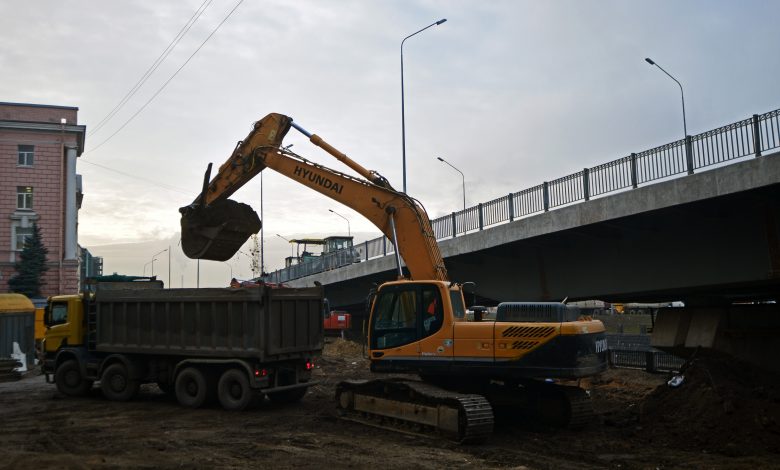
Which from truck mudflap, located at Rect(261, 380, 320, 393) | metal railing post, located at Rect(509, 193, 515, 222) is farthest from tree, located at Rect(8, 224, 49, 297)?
truck mudflap, located at Rect(261, 380, 320, 393)

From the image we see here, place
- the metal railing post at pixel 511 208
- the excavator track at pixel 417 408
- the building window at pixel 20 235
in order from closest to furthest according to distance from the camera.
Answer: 1. the excavator track at pixel 417 408
2. the metal railing post at pixel 511 208
3. the building window at pixel 20 235

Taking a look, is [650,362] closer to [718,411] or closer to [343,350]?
[718,411]

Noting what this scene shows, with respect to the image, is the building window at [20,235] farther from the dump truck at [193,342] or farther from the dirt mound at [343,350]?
the dump truck at [193,342]

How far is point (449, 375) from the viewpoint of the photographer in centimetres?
1203

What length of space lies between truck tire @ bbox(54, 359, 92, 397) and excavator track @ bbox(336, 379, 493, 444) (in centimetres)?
792

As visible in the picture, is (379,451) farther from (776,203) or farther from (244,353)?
(776,203)

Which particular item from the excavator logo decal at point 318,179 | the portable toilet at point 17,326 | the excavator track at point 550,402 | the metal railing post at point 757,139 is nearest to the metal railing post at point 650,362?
the metal railing post at point 757,139

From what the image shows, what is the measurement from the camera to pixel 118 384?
644 inches

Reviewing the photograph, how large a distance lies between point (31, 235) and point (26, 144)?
6707 millimetres

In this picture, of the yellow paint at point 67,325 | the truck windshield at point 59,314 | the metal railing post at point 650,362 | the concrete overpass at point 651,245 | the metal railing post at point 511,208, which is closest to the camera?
the concrete overpass at point 651,245

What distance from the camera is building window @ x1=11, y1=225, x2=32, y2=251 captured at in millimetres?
48353

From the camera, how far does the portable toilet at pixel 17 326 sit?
27.0 m

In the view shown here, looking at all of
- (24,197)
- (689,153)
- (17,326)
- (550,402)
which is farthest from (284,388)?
(24,197)

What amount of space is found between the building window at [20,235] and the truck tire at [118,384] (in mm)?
36783
